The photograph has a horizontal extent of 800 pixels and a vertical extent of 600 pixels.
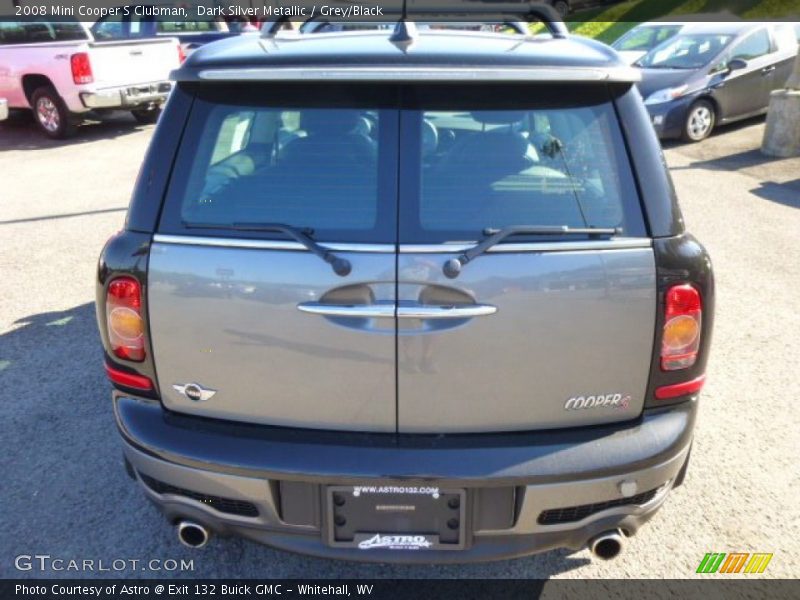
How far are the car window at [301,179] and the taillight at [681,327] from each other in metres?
0.89

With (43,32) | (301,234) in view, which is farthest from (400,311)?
(43,32)

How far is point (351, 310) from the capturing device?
2.06 metres

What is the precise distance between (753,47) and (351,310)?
38.9ft

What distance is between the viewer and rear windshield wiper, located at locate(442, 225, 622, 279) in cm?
203

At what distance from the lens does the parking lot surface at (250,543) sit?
2.82 m

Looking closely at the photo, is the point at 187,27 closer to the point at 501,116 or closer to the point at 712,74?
the point at 712,74

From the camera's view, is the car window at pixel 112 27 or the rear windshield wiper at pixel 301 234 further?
the car window at pixel 112 27

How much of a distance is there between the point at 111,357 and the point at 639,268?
5.72 ft

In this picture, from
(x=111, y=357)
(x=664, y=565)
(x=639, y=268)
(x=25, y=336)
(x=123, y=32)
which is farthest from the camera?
(x=123, y=32)

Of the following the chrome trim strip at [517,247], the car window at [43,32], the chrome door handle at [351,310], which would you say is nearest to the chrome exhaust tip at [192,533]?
the chrome door handle at [351,310]

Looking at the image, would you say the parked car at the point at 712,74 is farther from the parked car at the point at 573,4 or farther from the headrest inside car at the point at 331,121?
the parked car at the point at 573,4

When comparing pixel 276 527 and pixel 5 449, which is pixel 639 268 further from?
pixel 5 449

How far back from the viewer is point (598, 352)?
2.13m

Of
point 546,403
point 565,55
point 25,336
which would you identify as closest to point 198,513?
point 546,403
